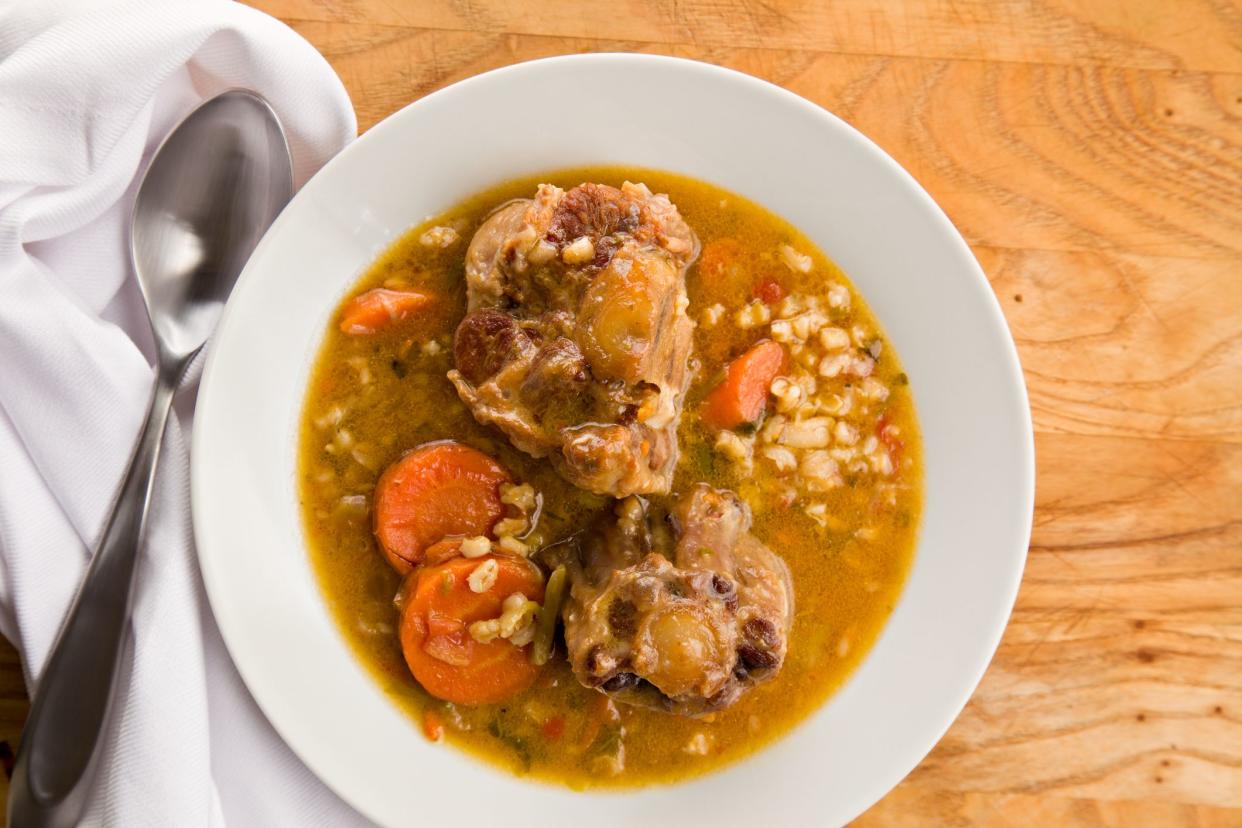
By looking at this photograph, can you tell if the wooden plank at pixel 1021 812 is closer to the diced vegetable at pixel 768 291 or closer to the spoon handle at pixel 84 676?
the diced vegetable at pixel 768 291

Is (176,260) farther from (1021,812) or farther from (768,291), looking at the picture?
(1021,812)

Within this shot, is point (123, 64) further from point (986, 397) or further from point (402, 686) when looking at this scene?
point (986, 397)

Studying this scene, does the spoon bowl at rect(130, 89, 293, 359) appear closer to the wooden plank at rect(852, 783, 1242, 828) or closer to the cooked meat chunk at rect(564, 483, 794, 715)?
the cooked meat chunk at rect(564, 483, 794, 715)

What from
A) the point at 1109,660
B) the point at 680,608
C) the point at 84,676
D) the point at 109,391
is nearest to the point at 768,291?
the point at 680,608

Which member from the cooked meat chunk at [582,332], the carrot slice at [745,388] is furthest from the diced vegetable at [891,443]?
the cooked meat chunk at [582,332]

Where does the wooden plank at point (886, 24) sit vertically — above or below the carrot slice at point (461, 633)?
above

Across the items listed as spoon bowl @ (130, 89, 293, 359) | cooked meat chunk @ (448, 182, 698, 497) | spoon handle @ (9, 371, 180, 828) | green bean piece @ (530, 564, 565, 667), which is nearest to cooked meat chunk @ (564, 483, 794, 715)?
green bean piece @ (530, 564, 565, 667)
